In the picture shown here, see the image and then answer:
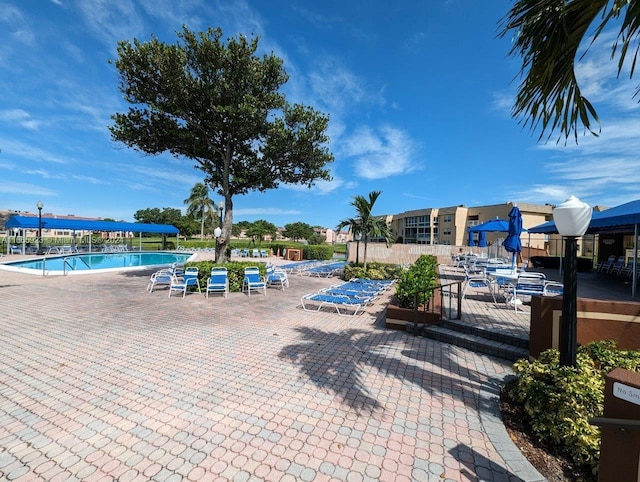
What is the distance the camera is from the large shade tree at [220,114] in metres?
10.1

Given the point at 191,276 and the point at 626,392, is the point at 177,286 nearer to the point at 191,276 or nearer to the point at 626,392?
the point at 191,276

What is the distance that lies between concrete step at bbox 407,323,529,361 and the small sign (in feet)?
10.6

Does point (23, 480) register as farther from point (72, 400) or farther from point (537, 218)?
point (537, 218)

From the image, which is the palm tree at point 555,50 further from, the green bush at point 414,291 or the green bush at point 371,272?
the green bush at point 371,272

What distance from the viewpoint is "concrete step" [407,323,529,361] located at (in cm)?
487

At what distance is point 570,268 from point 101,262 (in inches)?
1073

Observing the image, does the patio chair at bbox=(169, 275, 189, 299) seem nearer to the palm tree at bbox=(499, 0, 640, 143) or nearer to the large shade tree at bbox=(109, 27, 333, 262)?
the large shade tree at bbox=(109, 27, 333, 262)

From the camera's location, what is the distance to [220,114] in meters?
10.9

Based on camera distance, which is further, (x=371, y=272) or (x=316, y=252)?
(x=316, y=252)

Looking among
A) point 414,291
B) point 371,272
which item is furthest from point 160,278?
point 414,291

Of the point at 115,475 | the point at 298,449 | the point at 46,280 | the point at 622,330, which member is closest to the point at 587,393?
the point at 622,330

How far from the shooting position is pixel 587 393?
9.07ft

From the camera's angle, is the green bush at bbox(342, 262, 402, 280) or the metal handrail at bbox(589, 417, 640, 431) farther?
the green bush at bbox(342, 262, 402, 280)

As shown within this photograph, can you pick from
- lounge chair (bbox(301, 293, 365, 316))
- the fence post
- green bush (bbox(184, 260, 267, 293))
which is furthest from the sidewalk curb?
green bush (bbox(184, 260, 267, 293))
